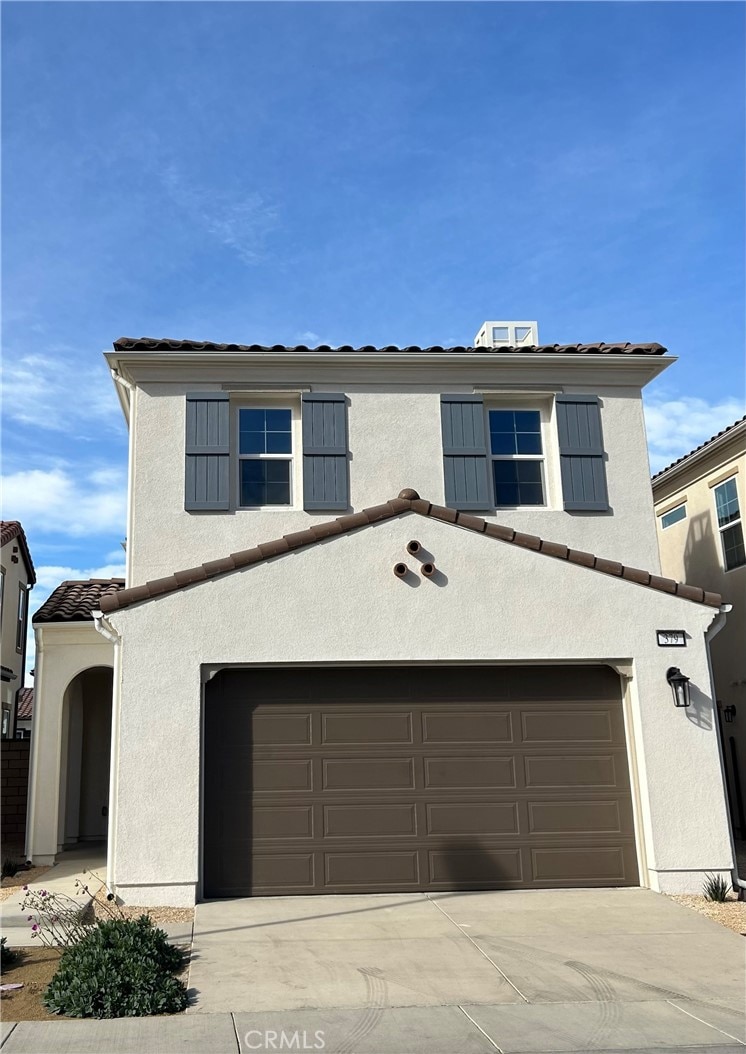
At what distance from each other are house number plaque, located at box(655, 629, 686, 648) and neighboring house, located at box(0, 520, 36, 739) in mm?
12482

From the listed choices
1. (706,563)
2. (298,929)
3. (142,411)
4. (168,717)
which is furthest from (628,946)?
(706,563)

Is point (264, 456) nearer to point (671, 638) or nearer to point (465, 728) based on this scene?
point (465, 728)

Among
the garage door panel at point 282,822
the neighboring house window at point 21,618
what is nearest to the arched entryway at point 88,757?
the garage door panel at point 282,822

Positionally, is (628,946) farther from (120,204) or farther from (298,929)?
(120,204)

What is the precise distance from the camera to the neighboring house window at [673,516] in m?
17.6

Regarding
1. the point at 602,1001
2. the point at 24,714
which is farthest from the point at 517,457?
the point at 24,714

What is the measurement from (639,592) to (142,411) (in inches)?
270

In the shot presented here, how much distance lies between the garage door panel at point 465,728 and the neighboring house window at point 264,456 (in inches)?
146

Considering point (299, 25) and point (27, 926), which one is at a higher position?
point (299, 25)

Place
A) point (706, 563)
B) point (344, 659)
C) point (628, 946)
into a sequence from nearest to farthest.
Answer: point (628, 946), point (344, 659), point (706, 563)

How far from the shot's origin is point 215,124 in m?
11.1

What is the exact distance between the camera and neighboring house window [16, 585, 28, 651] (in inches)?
805

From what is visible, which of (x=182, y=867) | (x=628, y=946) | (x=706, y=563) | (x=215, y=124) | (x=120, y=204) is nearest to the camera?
→ (x=628, y=946)

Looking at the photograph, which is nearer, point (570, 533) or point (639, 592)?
point (639, 592)
